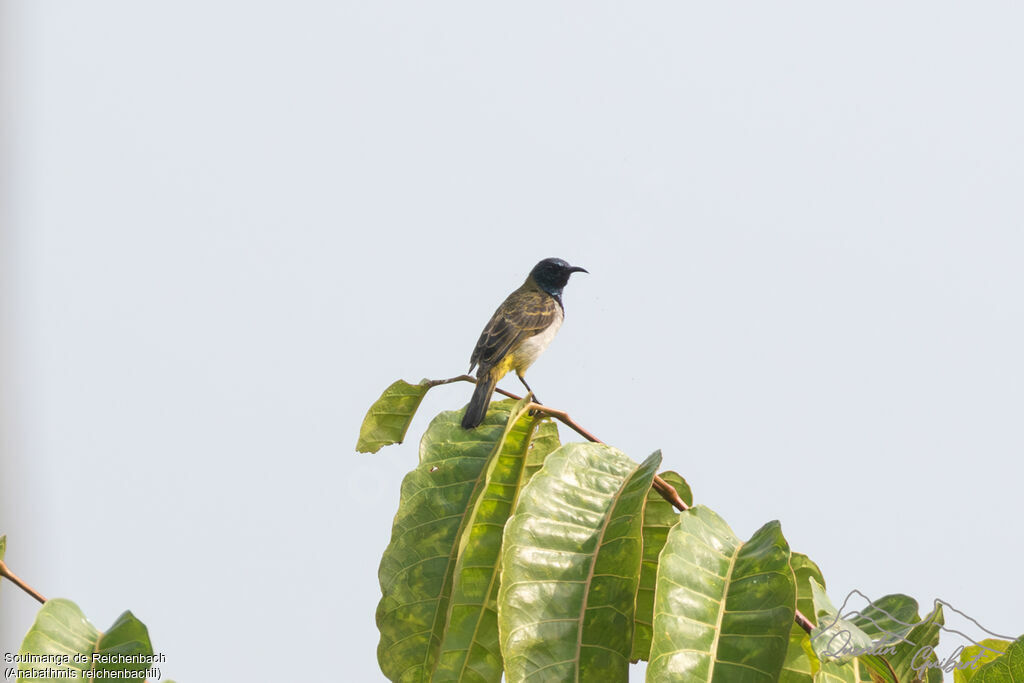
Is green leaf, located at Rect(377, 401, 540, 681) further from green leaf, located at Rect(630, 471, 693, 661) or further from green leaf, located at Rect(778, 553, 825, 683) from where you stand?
green leaf, located at Rect(778, 553, 825, 683)

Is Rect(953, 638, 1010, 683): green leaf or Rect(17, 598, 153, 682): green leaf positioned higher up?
Rect(953, 638, 1010, 683): green leaf

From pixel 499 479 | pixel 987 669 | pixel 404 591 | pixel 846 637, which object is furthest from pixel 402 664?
pixel 987 669

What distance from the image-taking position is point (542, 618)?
202 cm

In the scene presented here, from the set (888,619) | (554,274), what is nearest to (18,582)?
(888,619)

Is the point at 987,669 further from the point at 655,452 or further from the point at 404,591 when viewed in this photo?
the point at 404,591

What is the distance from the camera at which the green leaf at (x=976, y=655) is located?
7.08ft

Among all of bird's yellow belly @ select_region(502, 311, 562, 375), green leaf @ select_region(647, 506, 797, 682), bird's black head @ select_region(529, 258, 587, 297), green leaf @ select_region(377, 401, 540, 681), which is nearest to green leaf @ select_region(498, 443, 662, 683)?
green leaf @ select_region(647, 506, 797, 682)

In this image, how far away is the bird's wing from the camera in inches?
202

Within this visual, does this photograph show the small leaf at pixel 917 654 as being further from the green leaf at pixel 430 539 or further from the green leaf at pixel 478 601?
the green leaf at pixel 430 539

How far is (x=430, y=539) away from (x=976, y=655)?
4.62ft

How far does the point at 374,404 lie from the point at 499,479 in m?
0.75

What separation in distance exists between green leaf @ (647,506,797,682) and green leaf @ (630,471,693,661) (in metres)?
0.35

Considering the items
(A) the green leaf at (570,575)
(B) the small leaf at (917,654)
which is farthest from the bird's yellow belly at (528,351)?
(B) the small leaf at (917,654)

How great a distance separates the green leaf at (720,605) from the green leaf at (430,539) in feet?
2.08
